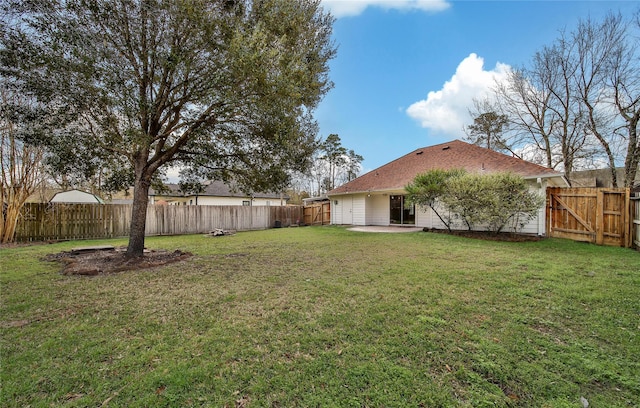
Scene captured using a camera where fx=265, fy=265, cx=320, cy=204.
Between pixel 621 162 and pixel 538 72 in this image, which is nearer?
pixel 621 162

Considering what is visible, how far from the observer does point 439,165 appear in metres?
14.7

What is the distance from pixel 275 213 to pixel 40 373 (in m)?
16.2

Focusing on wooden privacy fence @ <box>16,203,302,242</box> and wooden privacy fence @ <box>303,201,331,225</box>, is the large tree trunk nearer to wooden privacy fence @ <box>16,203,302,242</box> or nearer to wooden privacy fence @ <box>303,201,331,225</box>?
wooden privacy fence @ <box>16,203,302,242</box>

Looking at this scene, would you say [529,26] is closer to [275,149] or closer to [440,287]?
[275,149]

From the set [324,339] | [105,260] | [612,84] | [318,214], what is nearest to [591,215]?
[612,84]

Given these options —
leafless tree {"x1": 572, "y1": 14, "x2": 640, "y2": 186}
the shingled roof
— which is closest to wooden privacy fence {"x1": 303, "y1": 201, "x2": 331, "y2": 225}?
the shingled roof

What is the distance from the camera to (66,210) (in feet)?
35.4

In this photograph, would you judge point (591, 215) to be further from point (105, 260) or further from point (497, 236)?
point (105, 260)

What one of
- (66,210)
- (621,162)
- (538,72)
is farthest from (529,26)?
(66,210)

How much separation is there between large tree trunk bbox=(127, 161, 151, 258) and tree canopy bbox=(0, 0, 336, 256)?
0.03 meters

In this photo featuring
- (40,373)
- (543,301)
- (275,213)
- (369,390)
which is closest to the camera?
(369,390)

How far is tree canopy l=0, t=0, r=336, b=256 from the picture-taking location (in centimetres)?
486

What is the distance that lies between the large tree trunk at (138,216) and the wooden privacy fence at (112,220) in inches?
254

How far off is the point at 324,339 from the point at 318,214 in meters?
17.2
